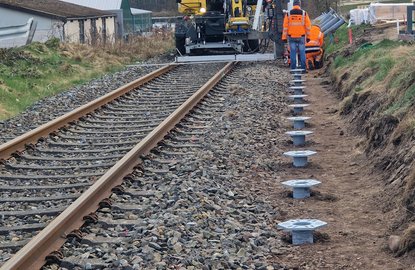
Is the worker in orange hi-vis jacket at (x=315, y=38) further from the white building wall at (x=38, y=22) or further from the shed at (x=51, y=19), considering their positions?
the white building wall at (x=38, y=22)

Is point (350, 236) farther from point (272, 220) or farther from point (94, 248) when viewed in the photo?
point (94, 248)

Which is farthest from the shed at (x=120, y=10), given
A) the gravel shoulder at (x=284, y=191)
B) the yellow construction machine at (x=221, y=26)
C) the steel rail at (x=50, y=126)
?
the gravel shoulder at (x=284, y=191)

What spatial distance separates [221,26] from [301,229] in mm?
22427

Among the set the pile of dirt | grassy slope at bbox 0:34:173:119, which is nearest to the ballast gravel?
the pile of dirt

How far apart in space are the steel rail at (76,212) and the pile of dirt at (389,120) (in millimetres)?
2657

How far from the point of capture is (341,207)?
8.29 meters

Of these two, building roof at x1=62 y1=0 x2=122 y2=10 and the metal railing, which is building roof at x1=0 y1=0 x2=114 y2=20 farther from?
the metal railing

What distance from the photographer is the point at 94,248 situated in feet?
21.1

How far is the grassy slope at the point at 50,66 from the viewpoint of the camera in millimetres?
18169

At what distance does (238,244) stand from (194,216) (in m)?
0.75

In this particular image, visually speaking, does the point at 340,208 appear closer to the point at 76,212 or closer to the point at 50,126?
the point at 76,212

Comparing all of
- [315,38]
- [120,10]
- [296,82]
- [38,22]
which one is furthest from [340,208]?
[120,10]

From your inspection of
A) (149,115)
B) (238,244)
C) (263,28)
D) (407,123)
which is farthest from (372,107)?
(263,28)

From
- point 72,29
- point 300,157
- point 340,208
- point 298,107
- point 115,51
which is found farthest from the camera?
point 72,29
